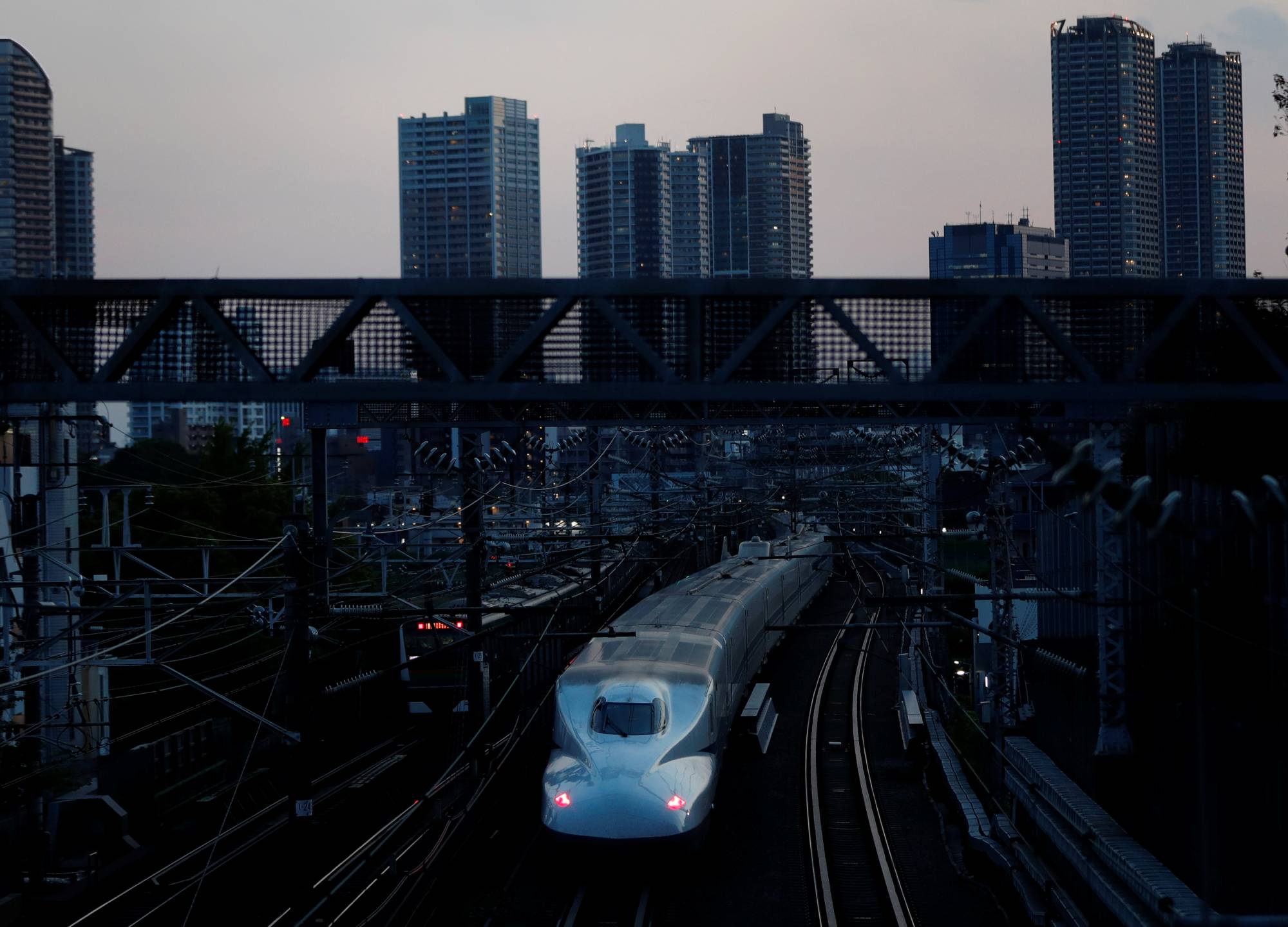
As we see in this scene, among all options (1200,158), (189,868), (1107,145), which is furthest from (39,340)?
(1200,158)

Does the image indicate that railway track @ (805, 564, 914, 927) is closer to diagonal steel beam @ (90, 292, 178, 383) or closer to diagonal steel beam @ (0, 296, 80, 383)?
diagonal steel beam @ (90, 292, 178, 383)

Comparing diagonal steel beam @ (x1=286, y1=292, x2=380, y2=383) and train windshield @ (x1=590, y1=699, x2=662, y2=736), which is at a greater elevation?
diagonal steel beam @ (x1=286, y1=292, x2=380, y2=383)

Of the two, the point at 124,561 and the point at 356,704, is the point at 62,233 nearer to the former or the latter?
the point at 124,561

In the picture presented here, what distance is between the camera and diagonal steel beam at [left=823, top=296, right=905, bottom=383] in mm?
6498

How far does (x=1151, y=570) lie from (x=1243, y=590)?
6.45ft

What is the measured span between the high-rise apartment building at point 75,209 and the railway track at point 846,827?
79.7 meters

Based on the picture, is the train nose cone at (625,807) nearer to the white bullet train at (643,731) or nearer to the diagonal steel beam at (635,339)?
the white bullet train at (643,731)

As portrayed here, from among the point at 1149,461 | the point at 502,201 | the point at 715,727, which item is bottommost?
the point at 715,727

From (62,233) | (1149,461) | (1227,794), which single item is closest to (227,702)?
(1227,794)

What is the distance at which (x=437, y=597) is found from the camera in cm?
2433

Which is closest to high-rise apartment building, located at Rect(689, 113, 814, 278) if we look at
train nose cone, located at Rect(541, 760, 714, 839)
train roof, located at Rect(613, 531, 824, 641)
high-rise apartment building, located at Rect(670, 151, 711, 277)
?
high-rise apartment building, located at Rect(670, 151, 711, 277)

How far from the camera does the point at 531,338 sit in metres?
6.45

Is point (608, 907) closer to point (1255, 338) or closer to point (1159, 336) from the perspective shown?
point (1159, 336)

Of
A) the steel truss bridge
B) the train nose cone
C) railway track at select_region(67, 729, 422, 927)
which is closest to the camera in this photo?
the steel truss bridge
